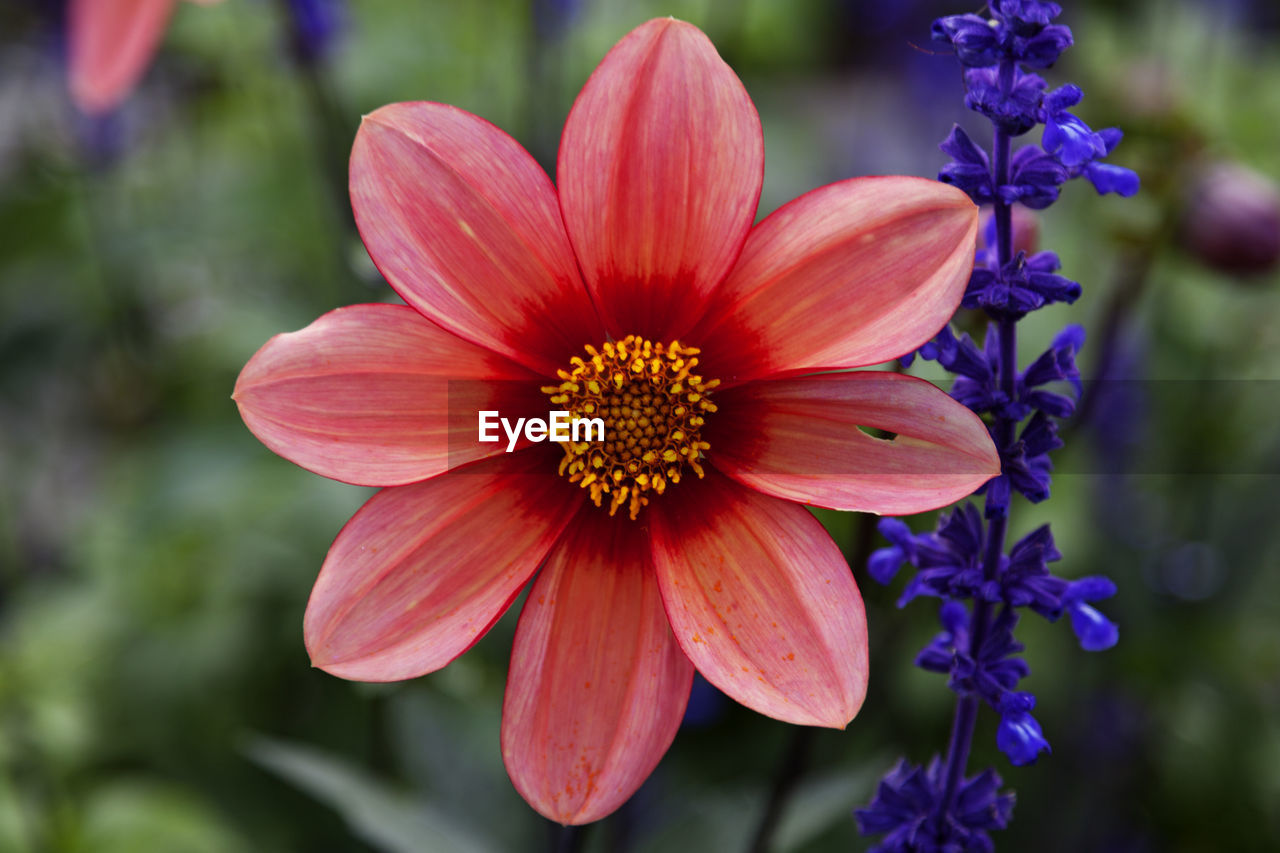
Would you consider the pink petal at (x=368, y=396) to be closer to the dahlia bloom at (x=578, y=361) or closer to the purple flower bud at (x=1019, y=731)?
the dahlia bloom at (x=578, y=361)

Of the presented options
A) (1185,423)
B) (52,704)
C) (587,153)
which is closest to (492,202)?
(587,153)

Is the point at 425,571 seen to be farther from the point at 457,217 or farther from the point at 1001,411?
the point at 1001,411

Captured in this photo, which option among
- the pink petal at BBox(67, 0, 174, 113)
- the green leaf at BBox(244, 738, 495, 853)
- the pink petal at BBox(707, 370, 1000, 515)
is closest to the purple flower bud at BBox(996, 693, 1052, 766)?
the pink petal at BBox(707, 370, 1000, 515)

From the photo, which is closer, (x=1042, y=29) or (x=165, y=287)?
(x=1042, y=29)

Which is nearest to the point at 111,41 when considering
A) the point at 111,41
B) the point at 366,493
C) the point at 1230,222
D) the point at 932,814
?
the point at 111,41

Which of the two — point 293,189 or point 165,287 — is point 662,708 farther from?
point 165,287

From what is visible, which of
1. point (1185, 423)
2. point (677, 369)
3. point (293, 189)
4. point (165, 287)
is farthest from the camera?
point (165, 287)

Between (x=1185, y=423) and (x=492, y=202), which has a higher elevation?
(x=492, y=202)
